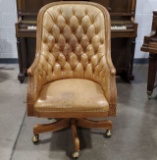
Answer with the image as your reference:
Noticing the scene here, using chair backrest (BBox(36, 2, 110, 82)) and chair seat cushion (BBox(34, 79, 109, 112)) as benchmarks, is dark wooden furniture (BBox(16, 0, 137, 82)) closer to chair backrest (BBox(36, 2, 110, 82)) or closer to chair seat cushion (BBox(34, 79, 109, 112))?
chair backrest (BBox(36, 2, 110, 82))

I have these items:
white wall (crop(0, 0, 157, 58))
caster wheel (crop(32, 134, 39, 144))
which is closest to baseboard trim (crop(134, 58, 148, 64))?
white wall (crop(0, 0, 157, 58))

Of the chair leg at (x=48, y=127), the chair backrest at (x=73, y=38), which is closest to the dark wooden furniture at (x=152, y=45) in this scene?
the chair backrest at (x=73, y=38)

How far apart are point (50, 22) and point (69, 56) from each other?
332 mm

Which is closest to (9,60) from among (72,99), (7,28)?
(7,28)

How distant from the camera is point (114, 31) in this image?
3.00 m

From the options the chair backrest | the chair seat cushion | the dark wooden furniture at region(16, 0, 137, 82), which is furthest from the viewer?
the dark wooden furniture at region(16, 0, 137, 82)

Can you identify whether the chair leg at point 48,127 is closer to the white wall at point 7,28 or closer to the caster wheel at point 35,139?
the caster wheel at point 35,139

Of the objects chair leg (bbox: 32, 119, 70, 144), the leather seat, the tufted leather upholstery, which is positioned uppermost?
the tufted leather upholstery

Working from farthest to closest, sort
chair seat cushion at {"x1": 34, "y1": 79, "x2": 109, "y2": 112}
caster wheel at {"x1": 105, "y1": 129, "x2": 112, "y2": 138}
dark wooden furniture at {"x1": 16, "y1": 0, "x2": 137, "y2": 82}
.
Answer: dark wooden furniture at {"x1": 16, "y1": 0, "x2": 137, "y2": 82}
caster wheel at {"x1": 105, "y1": 129, "x2": 112, "y2": 138}
chair seat cushion at {"x1": 34, "y1": 79, "x2": 109, "y2": 112}

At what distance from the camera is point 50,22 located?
7.06 feet

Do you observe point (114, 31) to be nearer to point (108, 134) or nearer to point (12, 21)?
point (108, 134)

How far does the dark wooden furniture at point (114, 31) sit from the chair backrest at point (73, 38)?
0.87m

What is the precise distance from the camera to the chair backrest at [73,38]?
2143 mm

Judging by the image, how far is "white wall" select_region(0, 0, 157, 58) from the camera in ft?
11.8
